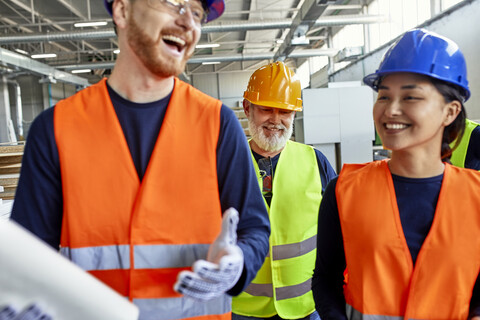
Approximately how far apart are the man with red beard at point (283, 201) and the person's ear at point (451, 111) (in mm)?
970

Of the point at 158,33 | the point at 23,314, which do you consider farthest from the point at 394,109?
the point at 23,314

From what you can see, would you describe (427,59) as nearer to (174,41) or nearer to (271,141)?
(174,41)

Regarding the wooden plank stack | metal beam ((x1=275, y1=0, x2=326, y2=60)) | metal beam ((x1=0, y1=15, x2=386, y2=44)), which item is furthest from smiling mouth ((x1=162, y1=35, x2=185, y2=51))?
metal beam ((x1=0, y1=15, x2=386, y2=44))

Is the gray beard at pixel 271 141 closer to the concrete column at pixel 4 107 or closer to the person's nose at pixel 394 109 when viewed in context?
the person's nose at pixel 394 109

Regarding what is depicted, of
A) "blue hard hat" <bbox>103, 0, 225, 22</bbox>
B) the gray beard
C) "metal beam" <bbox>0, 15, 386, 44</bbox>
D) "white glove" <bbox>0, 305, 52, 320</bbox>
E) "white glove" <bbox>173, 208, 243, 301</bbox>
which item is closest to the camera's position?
"white glove" <bbox>0, 305, 52, 320</bbox>

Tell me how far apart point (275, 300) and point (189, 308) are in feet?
3.23

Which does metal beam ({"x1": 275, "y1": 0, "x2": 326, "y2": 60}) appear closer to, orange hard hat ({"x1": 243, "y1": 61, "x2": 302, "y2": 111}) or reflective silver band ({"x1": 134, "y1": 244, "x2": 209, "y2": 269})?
A: orange hard hat ({"x1": 243, "y1": 61, "x2": 302, "y2": 111})

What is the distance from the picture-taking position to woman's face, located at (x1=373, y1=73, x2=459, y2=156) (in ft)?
4.64

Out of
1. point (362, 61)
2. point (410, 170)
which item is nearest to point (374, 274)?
point (410, 170)

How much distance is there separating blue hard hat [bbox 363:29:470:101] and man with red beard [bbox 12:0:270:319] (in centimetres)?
72

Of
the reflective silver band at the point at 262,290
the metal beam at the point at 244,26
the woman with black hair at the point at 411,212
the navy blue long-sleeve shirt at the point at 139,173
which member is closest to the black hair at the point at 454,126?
the woman with black hair at the point at 411,212

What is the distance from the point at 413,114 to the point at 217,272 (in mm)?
954

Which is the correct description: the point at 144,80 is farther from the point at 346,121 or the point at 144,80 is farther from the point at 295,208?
the point at 346,121

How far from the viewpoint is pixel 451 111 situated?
4.83ft
